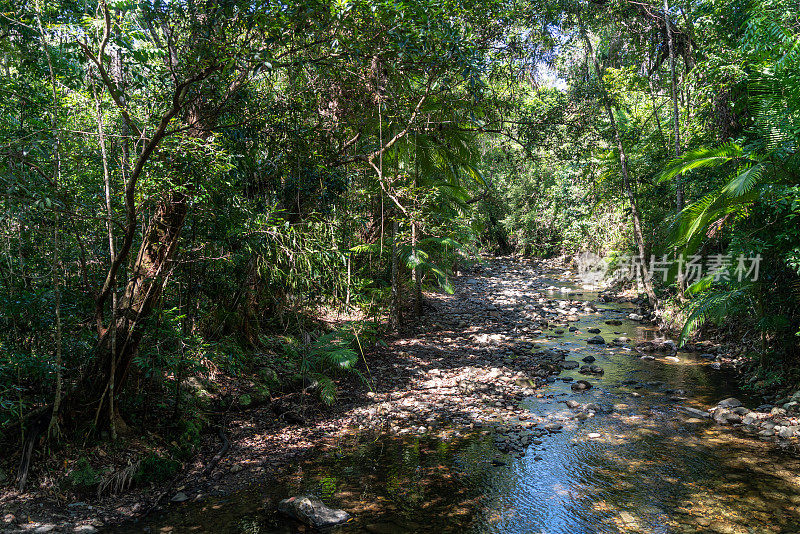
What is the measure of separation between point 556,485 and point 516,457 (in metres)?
0.63

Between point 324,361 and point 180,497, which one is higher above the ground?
point 324,361

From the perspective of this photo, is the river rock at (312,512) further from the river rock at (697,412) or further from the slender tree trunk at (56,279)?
the river rock at (697,412)

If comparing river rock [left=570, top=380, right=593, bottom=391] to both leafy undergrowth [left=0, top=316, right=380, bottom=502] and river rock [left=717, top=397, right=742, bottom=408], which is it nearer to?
river rock [left=717, top=397, right=742, bottom=408]

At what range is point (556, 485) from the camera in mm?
4418

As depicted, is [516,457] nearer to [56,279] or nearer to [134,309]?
[134,309]

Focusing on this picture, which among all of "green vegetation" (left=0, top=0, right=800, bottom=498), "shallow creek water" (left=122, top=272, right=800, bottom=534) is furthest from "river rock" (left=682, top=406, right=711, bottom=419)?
"green vegetation" (left=0, top=0, right=800, bottom=498)

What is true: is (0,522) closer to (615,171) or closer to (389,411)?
(389,411)

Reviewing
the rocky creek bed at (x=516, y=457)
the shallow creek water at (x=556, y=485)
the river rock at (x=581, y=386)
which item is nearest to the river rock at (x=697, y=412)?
the rocky creek bed at (x=516, y=457)

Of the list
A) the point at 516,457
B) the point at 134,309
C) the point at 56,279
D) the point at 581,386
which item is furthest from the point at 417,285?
the point at 56,279

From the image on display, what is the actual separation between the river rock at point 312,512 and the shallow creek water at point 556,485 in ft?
0.26

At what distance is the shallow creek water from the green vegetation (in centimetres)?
115

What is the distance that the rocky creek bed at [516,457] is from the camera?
3.82 m

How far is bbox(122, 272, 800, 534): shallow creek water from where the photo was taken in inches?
148

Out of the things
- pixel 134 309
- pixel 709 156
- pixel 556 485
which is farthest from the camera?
pixel 709 156
